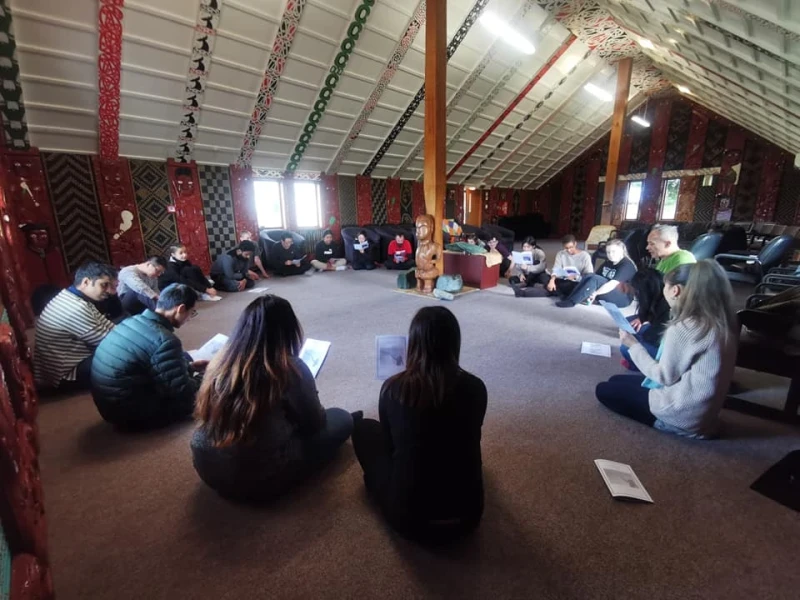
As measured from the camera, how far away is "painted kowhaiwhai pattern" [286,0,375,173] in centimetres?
537

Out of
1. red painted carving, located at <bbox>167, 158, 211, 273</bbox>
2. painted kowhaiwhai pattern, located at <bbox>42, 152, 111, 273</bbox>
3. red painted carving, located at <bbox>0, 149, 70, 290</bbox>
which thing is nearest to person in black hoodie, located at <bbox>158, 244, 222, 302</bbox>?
red painted carving, located at <bbox>0, 149, 70, 290</bbox>

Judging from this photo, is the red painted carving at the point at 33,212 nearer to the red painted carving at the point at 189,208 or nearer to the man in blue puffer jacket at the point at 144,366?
the red painted carving at the point at 189,208

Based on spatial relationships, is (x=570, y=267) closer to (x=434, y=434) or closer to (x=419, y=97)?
(x=434, y=434)

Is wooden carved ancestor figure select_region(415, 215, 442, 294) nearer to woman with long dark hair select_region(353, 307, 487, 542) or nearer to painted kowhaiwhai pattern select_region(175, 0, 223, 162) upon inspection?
painted kowhaiwhai pattern select_region(175, 0, 223, 162)

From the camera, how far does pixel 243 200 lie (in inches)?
293

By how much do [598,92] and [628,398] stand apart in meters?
10.4

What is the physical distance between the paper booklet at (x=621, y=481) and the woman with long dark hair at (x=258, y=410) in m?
1.42

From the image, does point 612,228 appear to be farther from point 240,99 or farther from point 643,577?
point 643,577

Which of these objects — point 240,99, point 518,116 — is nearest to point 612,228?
point 518,116

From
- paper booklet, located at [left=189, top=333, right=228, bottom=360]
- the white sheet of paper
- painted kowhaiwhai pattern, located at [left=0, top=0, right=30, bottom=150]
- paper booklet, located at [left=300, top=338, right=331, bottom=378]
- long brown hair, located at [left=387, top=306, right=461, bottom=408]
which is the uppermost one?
painted kowhaiwhai pattern, located at [left=0, top=0, right=30, bottom=150]

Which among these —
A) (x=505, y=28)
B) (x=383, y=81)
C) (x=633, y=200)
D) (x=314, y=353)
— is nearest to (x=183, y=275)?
(x=314, y=353)

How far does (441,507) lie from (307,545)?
1.86 ft

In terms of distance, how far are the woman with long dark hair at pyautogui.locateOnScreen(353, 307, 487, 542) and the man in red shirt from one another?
636 centimetres

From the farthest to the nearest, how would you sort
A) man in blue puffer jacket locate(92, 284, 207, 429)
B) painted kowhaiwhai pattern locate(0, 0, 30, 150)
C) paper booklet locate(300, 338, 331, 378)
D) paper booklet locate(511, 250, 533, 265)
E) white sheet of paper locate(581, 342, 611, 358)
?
paper booklet locate(511, 250, 533, 265), painted kowhaiwhai pattern locate(0, 0, 30, 150), white sheet of paper locate(581, 342, 611, 358), paper booklet locate(300, 338, 331, 378), man in blue puffer jacket locate(92, 284, 207, 429)
